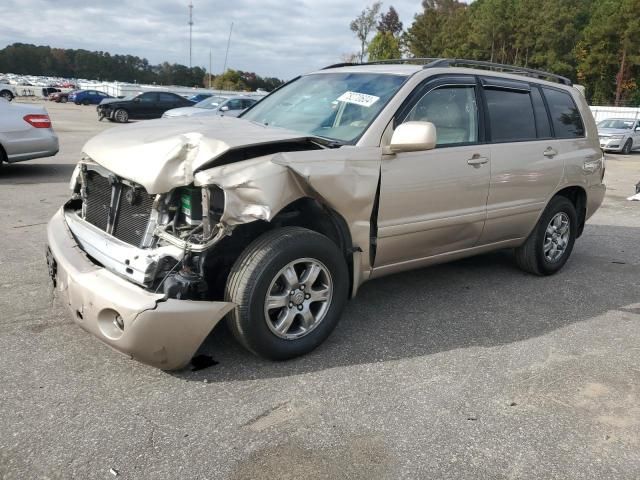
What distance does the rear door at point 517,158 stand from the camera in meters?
4.59

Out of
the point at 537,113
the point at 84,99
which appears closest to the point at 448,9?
the point at 84,99

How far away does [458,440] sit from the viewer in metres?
2.80

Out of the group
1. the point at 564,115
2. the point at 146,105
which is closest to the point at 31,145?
the point at 564,115

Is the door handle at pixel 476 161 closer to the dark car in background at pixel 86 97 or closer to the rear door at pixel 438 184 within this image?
the rear door at pixel 438 184

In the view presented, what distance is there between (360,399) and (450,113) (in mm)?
2317

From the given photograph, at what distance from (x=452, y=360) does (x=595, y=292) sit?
224 centimetres

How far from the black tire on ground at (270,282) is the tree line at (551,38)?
56.0 metres

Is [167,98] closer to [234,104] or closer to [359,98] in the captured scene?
[234,104]

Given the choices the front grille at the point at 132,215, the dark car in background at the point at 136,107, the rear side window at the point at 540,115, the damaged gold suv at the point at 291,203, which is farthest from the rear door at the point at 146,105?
the front grille at the point at 132,215

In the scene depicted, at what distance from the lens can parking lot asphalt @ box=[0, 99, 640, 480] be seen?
2580 millimetres

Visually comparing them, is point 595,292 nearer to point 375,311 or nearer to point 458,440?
point 375,311

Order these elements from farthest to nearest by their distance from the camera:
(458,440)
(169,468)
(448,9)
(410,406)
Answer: (448,9) → (410,406) → (458,440) → (169,468)

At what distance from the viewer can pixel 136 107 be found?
24.8m

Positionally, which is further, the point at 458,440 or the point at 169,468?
the point at 458,440
